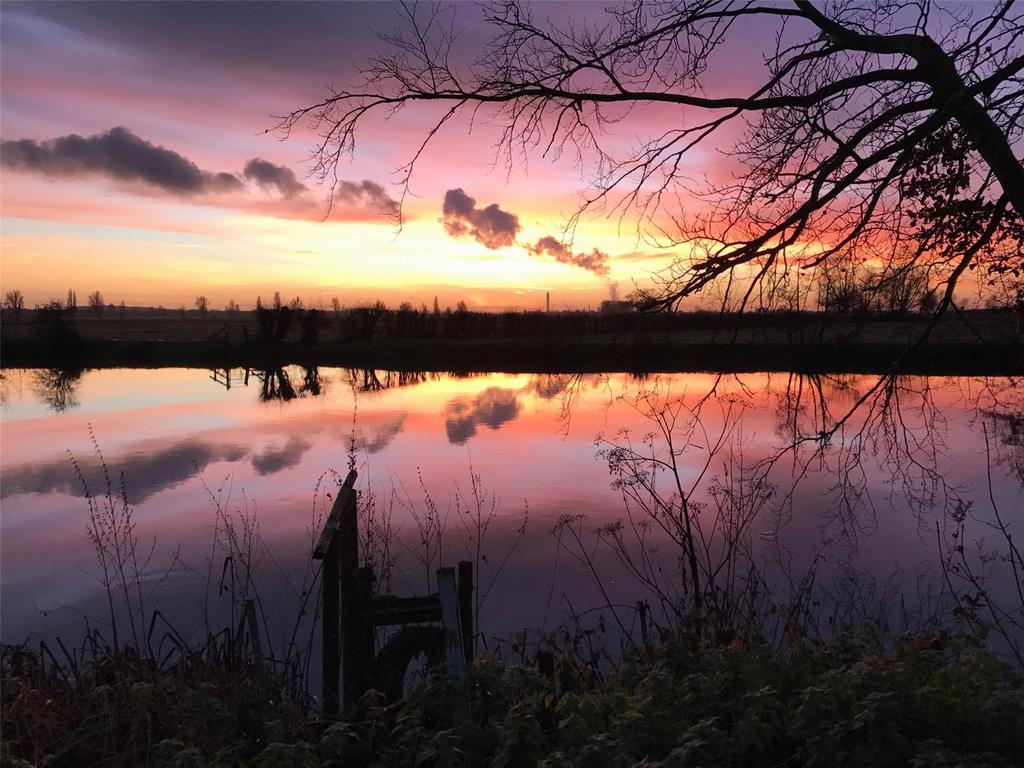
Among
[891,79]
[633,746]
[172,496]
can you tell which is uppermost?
[891,79]

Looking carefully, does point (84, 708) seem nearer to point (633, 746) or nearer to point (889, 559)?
point (633, 746)

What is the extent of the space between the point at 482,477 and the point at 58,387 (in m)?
26.0

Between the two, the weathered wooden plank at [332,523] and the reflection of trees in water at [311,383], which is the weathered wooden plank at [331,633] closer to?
the weathered wooden plank at [332,523]

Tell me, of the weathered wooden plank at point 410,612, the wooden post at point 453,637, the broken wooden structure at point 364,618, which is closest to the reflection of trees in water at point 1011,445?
the broken wooden structure at point 364,618

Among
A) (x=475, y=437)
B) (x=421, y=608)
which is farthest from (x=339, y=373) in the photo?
(x=421, y=608)

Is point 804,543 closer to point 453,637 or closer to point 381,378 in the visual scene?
point 453,637

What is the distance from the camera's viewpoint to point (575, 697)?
12.1 feet

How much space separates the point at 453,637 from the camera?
157 inches

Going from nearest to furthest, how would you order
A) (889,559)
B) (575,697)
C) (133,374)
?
(575,697), (889,559), (133,374)

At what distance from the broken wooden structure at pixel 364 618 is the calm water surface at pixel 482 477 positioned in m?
2.09

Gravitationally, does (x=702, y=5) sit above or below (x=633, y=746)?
above

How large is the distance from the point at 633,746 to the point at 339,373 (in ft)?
130

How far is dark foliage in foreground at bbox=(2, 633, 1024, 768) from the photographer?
10.8 ft

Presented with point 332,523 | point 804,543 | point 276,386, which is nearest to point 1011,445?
point 804,543
